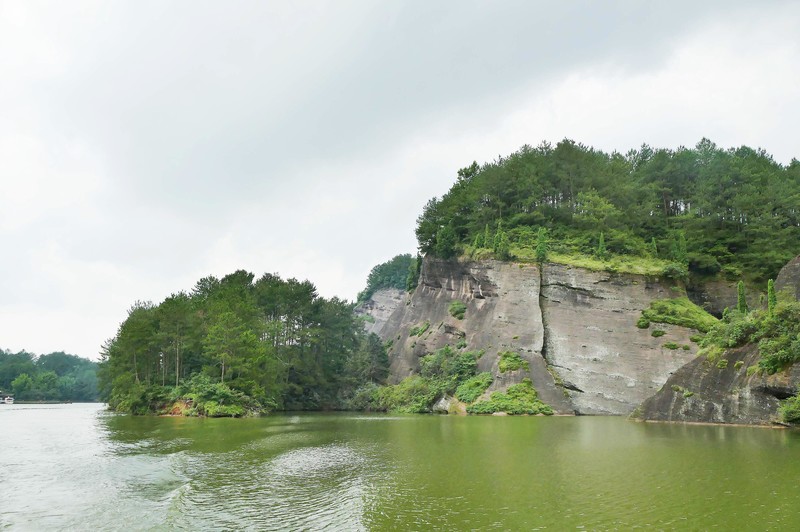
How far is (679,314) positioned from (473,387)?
2113 centimetres

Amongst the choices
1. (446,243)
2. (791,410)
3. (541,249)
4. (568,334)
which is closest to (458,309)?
(446,243)

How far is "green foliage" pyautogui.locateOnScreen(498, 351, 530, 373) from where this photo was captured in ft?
155

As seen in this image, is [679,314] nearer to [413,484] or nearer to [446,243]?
[446,243]

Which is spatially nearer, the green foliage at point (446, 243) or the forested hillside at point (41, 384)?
the green foliage at point (446, 243)

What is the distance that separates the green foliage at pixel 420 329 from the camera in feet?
212

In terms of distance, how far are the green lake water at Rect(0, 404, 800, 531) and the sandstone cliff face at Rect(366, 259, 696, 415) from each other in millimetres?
21766

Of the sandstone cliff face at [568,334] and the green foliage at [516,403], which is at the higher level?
the sandstone cliff face at [568,334]

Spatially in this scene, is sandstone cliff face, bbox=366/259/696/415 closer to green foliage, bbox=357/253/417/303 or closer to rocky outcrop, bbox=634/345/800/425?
rocky outcrop, bbox=634/345/800/425

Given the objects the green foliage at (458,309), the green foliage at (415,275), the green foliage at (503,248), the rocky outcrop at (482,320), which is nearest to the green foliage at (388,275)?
the green foliage at (415,275)

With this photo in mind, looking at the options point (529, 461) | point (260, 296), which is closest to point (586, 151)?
point (260, 296)

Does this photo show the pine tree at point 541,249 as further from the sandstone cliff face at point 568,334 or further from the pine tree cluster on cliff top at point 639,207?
the pine tree cluster on cliff top at point 639,207

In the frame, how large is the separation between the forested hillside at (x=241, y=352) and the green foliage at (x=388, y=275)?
181 ft

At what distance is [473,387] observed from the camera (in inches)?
1907

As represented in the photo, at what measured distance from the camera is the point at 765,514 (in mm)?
9414
